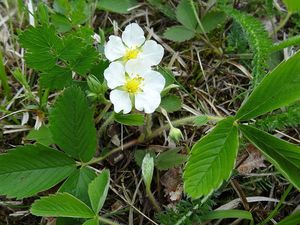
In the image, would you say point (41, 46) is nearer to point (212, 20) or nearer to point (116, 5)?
point (116, 5)

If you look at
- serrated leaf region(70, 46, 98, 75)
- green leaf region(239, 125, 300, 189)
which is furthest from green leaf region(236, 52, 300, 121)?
serrated leaf region(70, 46, 98, 75)

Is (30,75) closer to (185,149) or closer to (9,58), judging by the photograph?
(9,58)

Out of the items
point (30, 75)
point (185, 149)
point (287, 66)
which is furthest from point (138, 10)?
point (287, 66)

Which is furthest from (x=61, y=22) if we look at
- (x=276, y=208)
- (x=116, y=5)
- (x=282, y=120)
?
(x=276, y=208)

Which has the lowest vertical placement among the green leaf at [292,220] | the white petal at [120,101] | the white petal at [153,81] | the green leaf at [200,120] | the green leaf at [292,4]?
the green leaf at [292,220]

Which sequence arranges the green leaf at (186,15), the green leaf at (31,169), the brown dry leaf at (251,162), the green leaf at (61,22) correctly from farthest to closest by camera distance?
the green leaf at (186,15) → the green leaf at (61,22) → the brown dry leaf at (251,162) → the green leaf at (31,169)

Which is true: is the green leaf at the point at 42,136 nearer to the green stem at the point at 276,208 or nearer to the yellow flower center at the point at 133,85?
the yellow flower center at the point at 133,85

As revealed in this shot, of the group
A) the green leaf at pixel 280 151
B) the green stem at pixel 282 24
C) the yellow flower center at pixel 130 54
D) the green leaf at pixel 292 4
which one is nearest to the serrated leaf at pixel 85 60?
the yellow flower center at pixel 130 54
